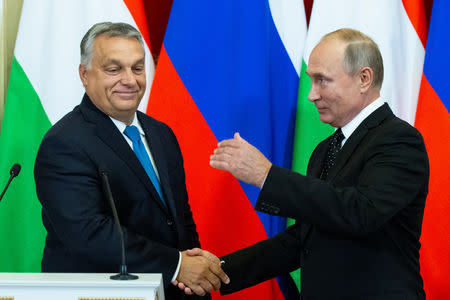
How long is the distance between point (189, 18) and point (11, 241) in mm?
1361

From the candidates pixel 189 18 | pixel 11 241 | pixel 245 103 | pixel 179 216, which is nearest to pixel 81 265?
pixel 179 216

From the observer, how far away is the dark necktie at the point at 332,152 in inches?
91.8

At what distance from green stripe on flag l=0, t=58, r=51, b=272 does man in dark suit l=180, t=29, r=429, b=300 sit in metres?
0.99

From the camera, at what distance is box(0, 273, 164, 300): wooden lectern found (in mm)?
1503

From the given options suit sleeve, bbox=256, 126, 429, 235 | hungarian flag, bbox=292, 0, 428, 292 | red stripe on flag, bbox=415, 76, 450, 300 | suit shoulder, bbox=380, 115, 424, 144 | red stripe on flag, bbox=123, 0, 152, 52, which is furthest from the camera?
red stripe on flag, bbox=123, 0, 152, 52

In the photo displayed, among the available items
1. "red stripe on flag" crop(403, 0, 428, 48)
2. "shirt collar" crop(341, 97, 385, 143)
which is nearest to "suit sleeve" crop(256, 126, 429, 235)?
"shirt collar" crop(341, 97, 385, 143)

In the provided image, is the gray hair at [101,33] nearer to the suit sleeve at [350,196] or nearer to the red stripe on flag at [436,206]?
the suit sleeve at [350,196]

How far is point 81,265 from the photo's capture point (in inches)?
89.3

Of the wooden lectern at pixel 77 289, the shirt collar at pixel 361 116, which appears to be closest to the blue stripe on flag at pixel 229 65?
the shirt collar at pixel 361 116

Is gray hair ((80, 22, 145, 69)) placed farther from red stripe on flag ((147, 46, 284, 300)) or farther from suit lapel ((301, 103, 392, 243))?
suit lapel ((301, 103, 392, 243))

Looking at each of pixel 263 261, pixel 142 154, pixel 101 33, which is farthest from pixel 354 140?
pixel 101 33

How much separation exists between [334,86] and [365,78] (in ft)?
0.38

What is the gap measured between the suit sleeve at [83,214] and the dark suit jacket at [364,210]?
1.57 ft

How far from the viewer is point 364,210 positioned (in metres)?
1.98
